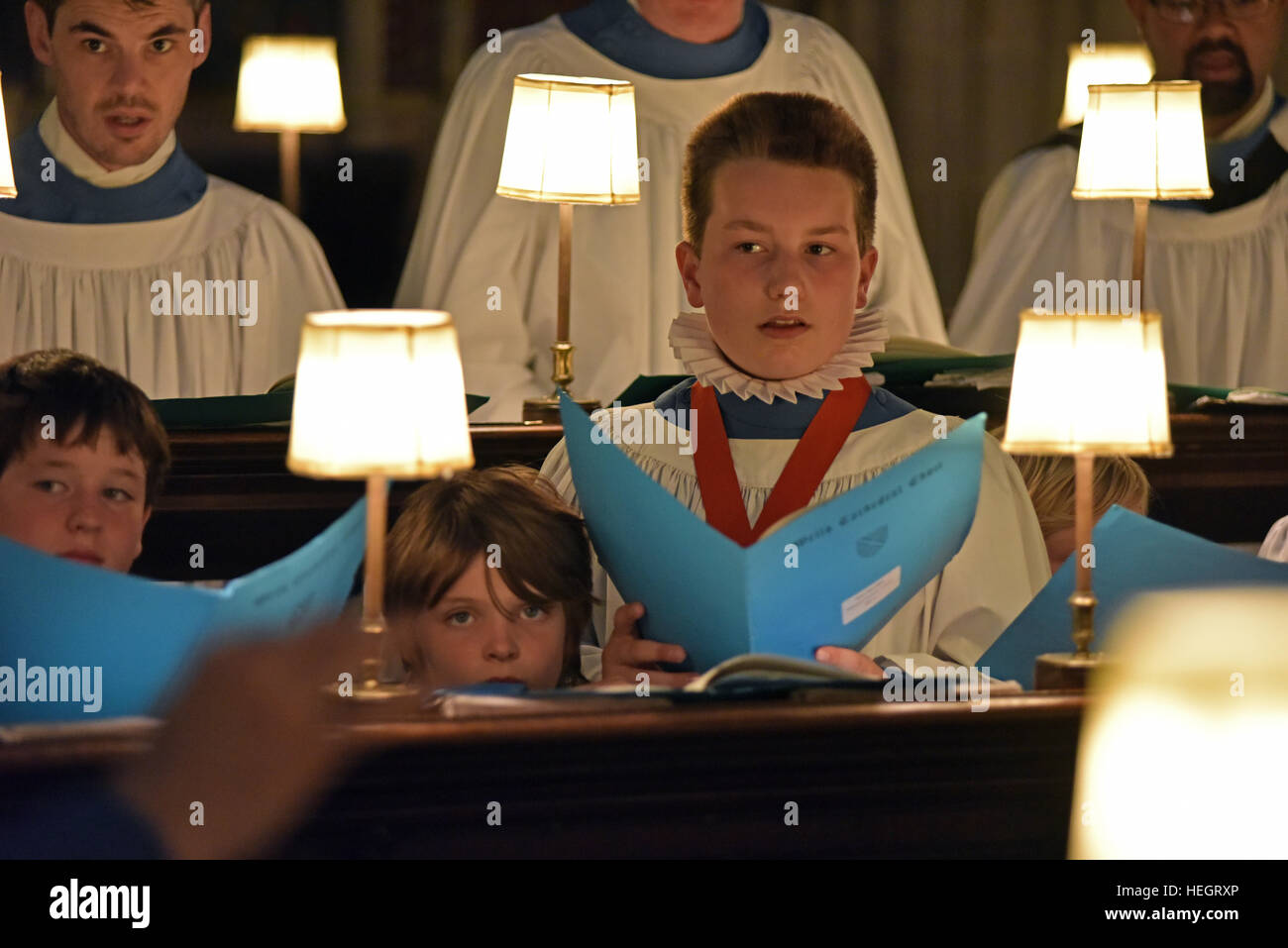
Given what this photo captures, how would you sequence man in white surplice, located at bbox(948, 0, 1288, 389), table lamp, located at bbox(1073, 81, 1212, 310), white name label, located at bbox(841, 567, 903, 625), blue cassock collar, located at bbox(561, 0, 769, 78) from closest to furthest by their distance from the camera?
white name label, located at bbox(841, 567, 903, 625), table lamp, located at bbox(1073, 81, 1212, 310), blue cassock collar, located at bbox(561, 0, 769, 78), man in white surplice, located at bbox(948, 0, 1288, 389)

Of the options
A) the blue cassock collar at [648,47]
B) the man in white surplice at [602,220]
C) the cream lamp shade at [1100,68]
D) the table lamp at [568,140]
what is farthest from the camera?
the cream lamp shade at [1100,68]

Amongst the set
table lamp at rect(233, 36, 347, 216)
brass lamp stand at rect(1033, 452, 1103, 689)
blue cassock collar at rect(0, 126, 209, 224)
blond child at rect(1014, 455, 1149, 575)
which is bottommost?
brass lamp stand at rect(1033, 452, 1103, 689)

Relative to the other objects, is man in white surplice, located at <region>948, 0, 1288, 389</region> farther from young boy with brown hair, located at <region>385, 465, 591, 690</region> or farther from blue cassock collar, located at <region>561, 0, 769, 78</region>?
young boy with brown hair, located at <region>385, 465, 591, 690</region>

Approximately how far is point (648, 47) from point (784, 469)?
11.3 feet

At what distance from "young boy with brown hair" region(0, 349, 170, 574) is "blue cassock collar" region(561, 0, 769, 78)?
3.34 meters

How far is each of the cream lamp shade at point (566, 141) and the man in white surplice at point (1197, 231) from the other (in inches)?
93.0

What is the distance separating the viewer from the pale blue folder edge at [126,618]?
63.1 inches

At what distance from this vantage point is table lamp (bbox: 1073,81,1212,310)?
461 cm

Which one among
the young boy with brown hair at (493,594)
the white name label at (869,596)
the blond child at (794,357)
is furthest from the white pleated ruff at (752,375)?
the white name label at (869,596)

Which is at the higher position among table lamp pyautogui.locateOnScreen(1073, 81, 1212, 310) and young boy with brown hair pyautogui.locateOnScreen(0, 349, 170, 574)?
table lamp pyautogui.locateOnScreen(1073, 81, 1212, 310)

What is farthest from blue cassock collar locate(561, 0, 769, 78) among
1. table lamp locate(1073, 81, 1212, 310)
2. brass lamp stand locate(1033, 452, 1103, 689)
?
brass lamp stand locate(1033, 452, 1103, 689)

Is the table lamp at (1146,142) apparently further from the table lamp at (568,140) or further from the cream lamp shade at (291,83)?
the cream lamp shade at (291,83)

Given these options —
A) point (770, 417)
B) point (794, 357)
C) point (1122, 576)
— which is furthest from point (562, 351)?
point (1122, 576)

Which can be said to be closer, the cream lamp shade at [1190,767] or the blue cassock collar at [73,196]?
the cream lamp shade at [1190,767]
